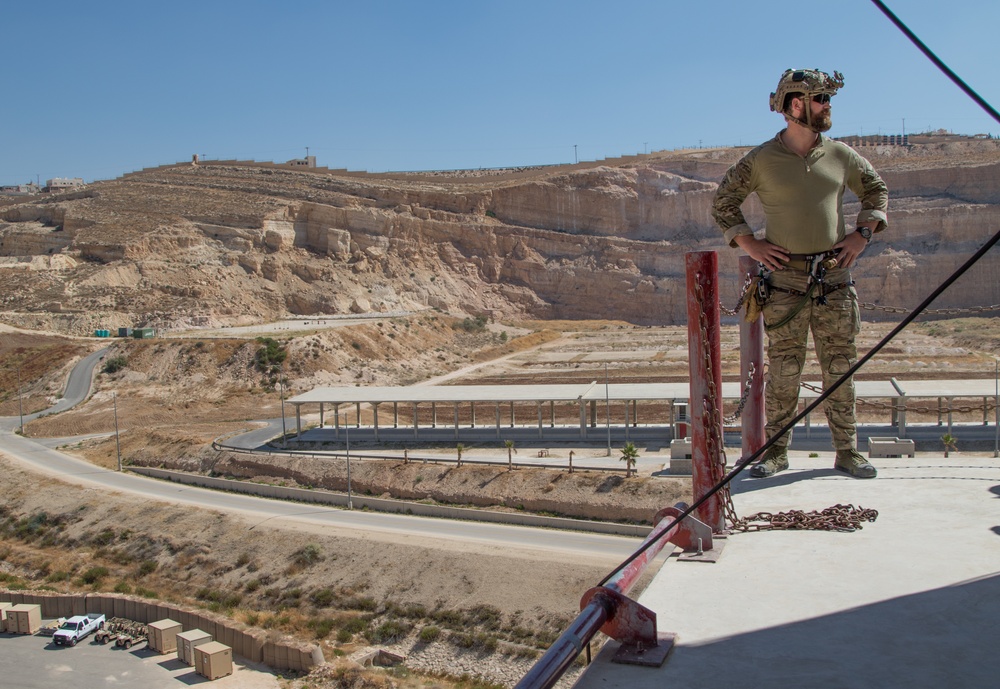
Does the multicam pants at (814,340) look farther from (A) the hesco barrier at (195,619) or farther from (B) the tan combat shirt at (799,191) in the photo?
(A) the hesco barrier at (195,619)

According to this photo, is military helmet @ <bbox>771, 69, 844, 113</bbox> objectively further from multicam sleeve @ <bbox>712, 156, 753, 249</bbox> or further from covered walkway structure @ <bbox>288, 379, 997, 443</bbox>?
covered walkway structure @ <bbox>288, 379, 997, 443</bbox>

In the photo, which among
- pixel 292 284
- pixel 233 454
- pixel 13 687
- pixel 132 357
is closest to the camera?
pixel 13 687

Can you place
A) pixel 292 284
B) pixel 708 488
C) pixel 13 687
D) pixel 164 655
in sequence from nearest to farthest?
pixel 708 488 < pixel 13 687 < pixel 164 655 < pixel 292 284

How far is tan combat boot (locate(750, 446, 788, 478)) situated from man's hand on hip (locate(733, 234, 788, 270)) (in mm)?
2077

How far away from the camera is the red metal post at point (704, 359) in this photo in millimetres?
6391

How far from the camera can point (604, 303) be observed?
7519 cm

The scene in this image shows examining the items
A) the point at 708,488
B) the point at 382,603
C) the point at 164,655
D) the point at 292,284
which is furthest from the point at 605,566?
the point at 292,284

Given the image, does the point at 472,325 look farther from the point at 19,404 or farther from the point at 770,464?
the point at 770,464

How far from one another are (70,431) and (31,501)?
37.2ft

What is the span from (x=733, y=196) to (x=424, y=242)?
225 feet

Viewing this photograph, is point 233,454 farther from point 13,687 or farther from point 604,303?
point 604,303

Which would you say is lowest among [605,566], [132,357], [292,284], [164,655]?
[164,655]

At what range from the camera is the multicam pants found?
26.6 ft

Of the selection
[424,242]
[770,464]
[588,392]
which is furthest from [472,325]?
[770,464]
